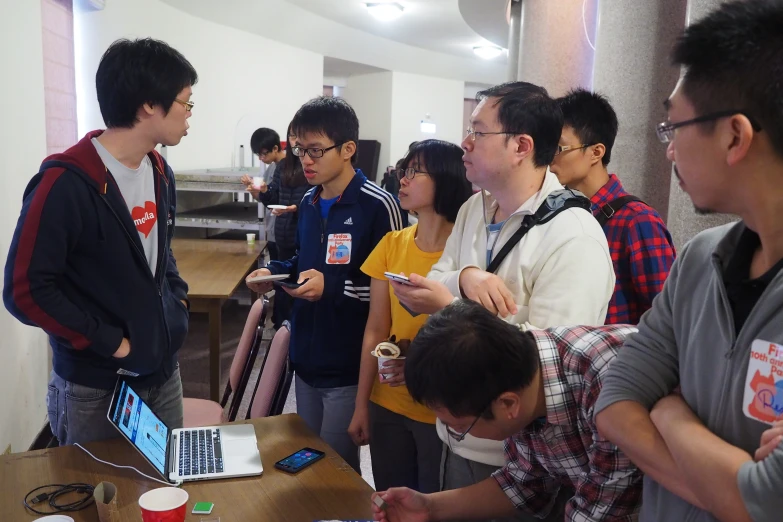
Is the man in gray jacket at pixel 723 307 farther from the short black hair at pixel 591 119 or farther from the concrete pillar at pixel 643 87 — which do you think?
the concrete pillar at pixel 643 87

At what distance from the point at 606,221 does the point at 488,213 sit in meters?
0.47

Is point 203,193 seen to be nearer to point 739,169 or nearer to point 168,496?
point 168,496

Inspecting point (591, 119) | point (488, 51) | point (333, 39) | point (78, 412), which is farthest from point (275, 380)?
point (488, 51)

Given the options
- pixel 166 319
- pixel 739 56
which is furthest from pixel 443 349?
pixel 166 319

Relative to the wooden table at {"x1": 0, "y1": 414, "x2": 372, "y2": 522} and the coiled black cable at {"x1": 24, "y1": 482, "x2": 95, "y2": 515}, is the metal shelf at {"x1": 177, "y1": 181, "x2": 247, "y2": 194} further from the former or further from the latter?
the coiled black cable at {"x1": 24, "y1": 482, "x2": 95, "y2": 515}

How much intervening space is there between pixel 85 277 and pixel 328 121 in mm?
956

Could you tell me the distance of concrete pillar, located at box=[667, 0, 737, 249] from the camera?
1.62m

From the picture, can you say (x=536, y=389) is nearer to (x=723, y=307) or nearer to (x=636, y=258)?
(x=723, y=307)

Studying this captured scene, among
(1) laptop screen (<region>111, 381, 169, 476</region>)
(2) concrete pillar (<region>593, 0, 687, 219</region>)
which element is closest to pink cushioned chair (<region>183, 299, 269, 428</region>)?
(1) laptop screen (<region>111, 381, 169, 476</region>)

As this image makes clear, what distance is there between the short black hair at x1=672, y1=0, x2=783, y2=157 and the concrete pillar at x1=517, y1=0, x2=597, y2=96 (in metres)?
3.05

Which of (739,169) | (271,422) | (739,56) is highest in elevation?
(739,56)

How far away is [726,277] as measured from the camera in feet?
2.76

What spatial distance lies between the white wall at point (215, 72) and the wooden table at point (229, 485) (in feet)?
11.3

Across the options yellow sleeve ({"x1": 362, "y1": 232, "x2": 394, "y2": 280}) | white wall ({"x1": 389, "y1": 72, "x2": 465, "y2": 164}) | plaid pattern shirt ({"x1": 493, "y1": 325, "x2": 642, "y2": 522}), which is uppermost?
white wall ({"x1": 389, "y1": 72, "x2": 465, "y2": 164})
